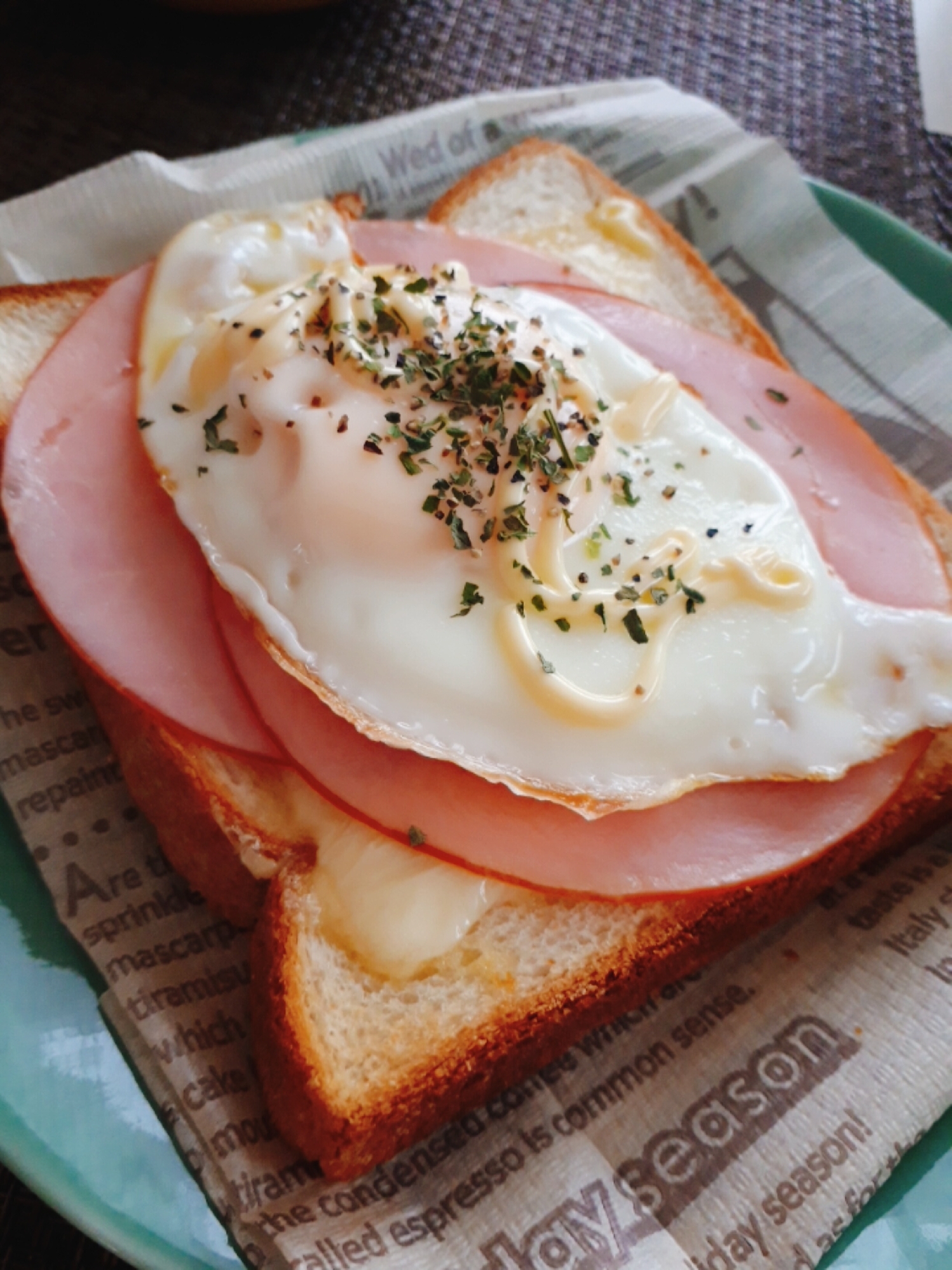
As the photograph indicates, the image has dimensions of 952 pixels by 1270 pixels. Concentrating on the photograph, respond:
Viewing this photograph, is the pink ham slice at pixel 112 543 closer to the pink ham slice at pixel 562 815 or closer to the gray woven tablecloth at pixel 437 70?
the pink ham slice at pixel 562 815

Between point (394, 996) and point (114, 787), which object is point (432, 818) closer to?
point (394, 996)

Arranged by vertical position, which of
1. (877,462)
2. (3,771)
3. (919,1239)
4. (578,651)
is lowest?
(3,771)

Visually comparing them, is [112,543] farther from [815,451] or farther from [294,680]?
[815,451]

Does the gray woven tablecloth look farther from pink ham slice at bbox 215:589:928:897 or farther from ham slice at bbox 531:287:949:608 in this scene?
pink ham slice at bbox 215:589:928:897

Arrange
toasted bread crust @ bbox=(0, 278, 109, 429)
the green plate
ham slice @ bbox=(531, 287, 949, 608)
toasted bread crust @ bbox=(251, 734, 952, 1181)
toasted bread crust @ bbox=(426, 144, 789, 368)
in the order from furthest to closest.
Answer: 1. toasted bread crust @ bbox=(426, 144, 789, 368)
2. toasted bread crust @ bbox=(0, 278, 109, 429)
3. ham slice @ bbox=(531, 287, 949, 608)
4. toasted bread crust @ bbox=(251, 734, 952, 1181)
5. the green plate

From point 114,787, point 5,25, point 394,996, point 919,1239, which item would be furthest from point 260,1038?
point 5,25

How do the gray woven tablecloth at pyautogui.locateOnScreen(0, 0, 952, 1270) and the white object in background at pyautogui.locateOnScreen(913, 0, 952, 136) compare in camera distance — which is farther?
the white object in background at pyautogui.locateOnScreen(913, 0, 952, 136)

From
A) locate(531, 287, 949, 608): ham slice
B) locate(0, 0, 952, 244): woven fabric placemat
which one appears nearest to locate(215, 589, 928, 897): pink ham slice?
locate(531, 287, 949, 608): ham slice
